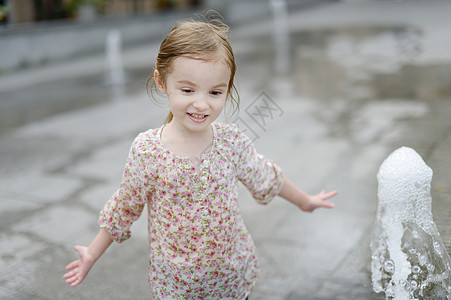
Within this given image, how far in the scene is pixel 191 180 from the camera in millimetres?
1957

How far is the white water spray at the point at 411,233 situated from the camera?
2.54 m

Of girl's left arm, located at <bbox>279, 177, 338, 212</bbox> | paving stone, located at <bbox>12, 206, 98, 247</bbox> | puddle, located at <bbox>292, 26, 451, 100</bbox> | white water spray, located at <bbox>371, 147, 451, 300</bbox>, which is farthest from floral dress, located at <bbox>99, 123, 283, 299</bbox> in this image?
puddle, located at <bbox>292, 26, 451, 100</bbox>

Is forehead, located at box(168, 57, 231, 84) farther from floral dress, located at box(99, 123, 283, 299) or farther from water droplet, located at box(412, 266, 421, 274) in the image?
water droplet, located at box(412, 266, 421, 274)

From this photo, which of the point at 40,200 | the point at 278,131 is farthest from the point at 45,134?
the point at 278,131

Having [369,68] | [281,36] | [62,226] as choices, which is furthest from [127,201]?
[281,36]

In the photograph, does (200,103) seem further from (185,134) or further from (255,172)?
(255,172)

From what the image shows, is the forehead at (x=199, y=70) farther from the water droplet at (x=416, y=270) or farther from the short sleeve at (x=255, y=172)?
the water droplet at (x=416, y=270)

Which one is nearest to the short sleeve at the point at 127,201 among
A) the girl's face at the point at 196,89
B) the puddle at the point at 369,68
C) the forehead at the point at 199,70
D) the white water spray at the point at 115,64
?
the girl's face at the point at 196,89

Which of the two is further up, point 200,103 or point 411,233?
point 200,103

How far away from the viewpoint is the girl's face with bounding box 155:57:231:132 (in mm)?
1835

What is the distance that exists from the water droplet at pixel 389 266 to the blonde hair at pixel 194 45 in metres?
1.33

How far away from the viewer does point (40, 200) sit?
4461 millimetres

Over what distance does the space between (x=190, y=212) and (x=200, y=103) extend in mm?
425

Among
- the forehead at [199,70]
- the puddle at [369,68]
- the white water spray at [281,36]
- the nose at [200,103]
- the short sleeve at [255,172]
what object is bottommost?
the white water spray at [281,36]
